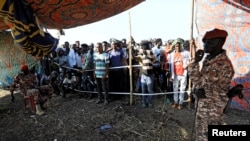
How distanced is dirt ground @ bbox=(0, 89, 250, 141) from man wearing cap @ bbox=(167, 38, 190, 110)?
1.06 ft

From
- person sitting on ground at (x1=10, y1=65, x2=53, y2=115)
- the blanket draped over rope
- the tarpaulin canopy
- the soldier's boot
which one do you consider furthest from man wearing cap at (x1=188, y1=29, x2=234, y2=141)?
person sitting on ground at (x1=10, y1=65, x2=53, y2=115)

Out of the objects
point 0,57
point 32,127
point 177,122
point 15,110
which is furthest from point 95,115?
point 0,57

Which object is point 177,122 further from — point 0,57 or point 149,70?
point 0,57

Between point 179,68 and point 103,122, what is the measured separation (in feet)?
7.34

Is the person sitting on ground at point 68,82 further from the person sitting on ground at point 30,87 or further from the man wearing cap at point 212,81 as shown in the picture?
the man wearing cap at point 212,81

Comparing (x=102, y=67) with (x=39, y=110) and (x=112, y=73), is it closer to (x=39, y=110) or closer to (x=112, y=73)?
(x=112, y=73)

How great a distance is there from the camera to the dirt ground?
165 inches

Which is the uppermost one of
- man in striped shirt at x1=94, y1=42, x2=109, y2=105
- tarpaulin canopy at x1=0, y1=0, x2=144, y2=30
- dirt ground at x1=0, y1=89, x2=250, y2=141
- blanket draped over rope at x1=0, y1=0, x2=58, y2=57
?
tarpaulin canopy at x1=0, y1=0, x2=144, y2=30

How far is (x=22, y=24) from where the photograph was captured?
284 cm

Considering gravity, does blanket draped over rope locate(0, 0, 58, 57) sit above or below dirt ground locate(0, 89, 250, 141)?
above

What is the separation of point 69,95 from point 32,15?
468 cm

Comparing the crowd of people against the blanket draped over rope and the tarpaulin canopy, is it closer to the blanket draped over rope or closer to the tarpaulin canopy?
the tarpaulin canopy

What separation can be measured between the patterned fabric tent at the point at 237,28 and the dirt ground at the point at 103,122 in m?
0.72

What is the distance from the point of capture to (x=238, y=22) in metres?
4.65
